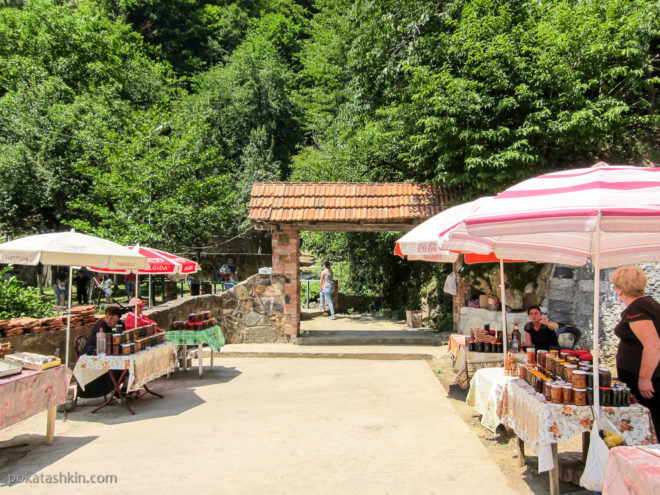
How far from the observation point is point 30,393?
5.07 m

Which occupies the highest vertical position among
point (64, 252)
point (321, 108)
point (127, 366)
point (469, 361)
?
point (321, 108)

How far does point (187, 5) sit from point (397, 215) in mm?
35866

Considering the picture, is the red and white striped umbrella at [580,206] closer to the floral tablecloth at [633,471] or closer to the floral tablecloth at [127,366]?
the floral tablecloth at [633,471]

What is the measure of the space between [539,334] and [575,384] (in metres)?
2.81

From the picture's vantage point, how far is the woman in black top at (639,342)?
382 centimetres

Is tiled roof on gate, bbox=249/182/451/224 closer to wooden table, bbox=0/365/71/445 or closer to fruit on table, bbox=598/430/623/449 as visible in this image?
wooden table, bbox=0/365/71/445

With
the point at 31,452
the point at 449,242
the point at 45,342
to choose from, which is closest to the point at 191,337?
the point at 45,342

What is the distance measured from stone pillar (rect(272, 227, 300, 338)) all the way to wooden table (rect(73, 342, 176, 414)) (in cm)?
433

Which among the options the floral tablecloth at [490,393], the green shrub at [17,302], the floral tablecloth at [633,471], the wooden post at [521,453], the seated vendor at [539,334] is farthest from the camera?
the green shrub at [17,302]

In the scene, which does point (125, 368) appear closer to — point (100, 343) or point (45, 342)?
point (100, 343)

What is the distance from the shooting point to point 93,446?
5422 millimetres

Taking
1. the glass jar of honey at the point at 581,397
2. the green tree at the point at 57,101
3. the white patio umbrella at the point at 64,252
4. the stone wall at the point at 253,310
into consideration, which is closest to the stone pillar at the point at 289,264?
the stone wall at the point at 253,310

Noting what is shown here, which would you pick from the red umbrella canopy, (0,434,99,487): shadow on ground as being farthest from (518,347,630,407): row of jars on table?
the red umbrella canopy

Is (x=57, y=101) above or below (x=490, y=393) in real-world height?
above
